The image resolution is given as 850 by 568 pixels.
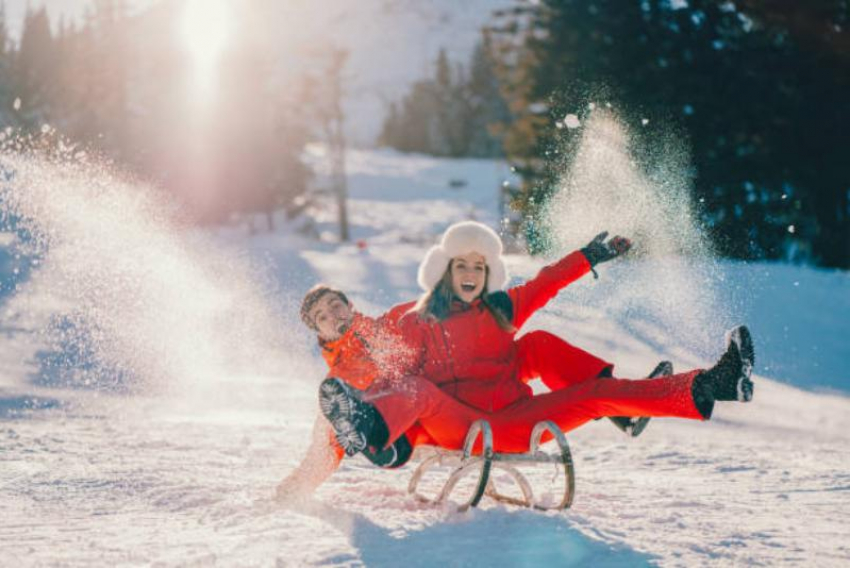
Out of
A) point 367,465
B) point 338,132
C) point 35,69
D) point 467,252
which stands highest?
point 35,69

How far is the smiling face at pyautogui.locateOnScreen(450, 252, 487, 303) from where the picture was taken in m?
4.15

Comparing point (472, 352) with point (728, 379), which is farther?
point (472, 352)

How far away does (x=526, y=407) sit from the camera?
3.96 metres

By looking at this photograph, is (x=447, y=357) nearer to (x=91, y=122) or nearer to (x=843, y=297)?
(x=843, y=297)

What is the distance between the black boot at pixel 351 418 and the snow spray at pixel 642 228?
6365 millimetres

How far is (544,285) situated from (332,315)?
1093mm

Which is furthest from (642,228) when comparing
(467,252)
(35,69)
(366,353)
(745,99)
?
(35,69)

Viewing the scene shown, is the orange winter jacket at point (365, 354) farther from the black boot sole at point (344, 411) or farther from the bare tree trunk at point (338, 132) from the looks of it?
the bare tree trunk at point (338, 132)

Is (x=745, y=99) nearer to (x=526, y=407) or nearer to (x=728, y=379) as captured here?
(x=526, y=407)

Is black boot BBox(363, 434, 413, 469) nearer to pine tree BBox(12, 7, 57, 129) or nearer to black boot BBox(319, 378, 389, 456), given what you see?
black boot BBox(319, 378, 389, 456)

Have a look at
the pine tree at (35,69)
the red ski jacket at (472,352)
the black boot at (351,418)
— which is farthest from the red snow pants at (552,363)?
the pine tree at (35,69)

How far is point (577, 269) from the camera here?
14.3ft

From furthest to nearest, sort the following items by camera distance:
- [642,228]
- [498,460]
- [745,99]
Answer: [745,99]
[642,228]
[498,460]

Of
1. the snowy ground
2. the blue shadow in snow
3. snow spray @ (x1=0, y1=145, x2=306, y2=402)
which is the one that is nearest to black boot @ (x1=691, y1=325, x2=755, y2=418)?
the snowy ground
